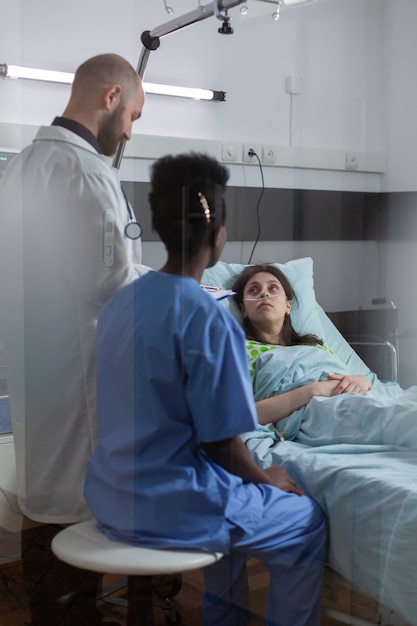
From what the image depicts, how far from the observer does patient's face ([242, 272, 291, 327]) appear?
1315 mm

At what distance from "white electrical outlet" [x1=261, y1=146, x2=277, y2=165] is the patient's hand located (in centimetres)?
39

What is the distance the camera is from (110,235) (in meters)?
1.43

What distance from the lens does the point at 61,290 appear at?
1.53 metres

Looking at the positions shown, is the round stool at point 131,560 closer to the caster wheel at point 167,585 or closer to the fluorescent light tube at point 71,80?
the caster wheel at point 167,585

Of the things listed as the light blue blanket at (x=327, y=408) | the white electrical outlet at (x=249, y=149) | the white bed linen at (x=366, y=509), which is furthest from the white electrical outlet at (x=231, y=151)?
the white bed linen at (x=366, y=509)

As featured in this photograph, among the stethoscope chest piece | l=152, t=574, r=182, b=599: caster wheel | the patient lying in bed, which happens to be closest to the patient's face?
the patient lying in bed

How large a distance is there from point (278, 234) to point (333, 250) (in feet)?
0.34

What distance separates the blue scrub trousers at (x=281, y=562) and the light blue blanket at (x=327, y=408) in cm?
11

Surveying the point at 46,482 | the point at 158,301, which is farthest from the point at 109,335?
the point at 46,482

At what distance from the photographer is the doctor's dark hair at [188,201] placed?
1.31 metres

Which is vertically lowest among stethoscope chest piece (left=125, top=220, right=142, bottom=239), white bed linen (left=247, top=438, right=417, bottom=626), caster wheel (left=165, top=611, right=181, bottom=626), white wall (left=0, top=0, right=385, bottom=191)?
caster wheel (left=165, top=611, right=181, bottom=626)

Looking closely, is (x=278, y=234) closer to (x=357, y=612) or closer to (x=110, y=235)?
(x=110, y=235)

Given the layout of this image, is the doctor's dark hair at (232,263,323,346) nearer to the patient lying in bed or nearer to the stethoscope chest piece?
the patient lying in bed

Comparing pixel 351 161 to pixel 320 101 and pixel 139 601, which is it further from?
pixel 139 601
